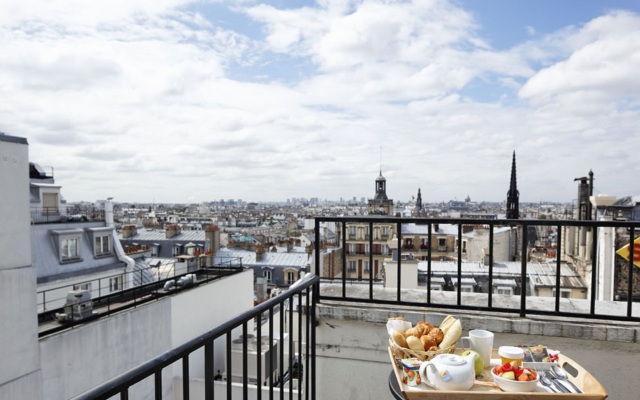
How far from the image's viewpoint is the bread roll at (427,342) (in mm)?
2275

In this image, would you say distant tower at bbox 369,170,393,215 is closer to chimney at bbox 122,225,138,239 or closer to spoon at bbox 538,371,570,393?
chimney at bbox 122,225,138,239

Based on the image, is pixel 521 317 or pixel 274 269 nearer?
pixel 521 317

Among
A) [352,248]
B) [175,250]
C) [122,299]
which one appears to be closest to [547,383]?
[122,299]

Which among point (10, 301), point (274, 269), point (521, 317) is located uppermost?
point (521, 317)

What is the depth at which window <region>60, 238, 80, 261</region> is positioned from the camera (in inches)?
737

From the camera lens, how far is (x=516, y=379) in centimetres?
196

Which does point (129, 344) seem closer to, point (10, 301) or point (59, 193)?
point (10, 301)

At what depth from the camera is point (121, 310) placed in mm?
12055

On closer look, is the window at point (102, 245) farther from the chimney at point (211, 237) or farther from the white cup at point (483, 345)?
the white cup at point (483, 345)

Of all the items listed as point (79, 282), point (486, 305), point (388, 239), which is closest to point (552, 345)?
point (486, 305)

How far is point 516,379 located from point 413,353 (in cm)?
49

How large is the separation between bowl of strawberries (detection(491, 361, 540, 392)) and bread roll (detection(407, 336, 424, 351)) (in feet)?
1.19

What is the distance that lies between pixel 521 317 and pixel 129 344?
1175 cm

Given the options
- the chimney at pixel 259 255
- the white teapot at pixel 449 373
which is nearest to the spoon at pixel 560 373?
the white teapot at pixel 449 373
